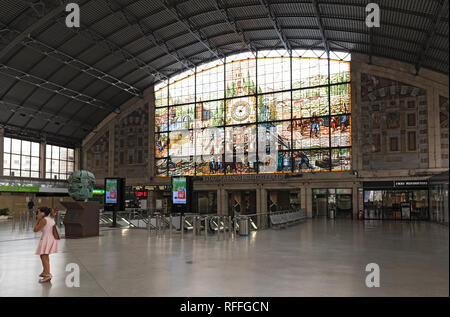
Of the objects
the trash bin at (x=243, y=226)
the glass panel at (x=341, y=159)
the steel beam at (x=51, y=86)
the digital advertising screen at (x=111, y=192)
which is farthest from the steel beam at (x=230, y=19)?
the trash bin at (x=243, y=226)

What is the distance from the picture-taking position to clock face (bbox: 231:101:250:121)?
126ft

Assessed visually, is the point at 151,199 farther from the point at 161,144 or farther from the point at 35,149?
the point at 35,149

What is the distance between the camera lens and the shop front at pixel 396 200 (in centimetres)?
3089

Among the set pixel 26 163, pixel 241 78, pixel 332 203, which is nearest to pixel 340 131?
pixel 332 203

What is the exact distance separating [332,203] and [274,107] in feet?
34.3

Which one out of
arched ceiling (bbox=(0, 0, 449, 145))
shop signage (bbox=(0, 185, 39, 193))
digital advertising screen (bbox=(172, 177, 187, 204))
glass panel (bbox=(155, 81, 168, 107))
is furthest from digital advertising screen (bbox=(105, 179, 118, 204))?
glass panel (bbox=(155, 81, 168, 107))

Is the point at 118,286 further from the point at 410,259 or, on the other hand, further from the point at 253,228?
the point at 253,228

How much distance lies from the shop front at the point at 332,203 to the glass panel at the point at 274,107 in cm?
775

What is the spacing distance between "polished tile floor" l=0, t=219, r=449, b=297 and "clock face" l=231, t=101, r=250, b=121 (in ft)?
78.1

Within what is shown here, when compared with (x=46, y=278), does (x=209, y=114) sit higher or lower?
higher

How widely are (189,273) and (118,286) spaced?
1878mm

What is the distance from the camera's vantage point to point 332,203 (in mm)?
34781
